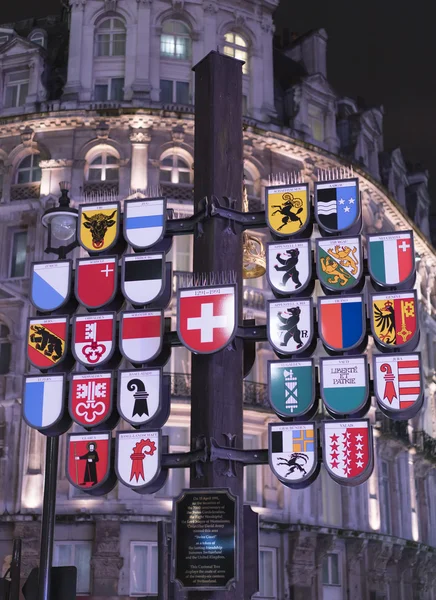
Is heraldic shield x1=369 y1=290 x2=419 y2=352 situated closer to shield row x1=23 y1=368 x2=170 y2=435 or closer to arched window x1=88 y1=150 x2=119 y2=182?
shield row x1=23 y1=368 x2=170 y2=435

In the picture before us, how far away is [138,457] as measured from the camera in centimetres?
1132

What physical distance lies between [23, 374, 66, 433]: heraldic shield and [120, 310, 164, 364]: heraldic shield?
845 mm

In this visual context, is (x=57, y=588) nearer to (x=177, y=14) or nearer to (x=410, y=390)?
(x=410, y=390)

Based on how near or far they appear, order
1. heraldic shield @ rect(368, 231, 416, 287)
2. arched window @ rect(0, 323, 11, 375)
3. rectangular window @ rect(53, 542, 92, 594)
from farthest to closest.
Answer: arched window @ rect(0, 323, 11, 375)
rectangular window @ rect(53, 542, 92, 594)
heraldic shield @ rect(368, 231, 416, 287)

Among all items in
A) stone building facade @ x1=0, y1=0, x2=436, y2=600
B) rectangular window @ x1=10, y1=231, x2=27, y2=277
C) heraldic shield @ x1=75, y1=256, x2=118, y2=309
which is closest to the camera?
heraldic shield @ x1=75, y1=256, x2=118, y2=309

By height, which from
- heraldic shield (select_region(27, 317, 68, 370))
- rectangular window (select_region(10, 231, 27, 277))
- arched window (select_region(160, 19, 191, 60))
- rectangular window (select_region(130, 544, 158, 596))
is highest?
arched window (select_region(160, 19, 191, 60))

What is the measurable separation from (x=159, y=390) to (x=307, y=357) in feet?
5.54

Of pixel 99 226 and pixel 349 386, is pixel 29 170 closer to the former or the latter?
pixel 99 226

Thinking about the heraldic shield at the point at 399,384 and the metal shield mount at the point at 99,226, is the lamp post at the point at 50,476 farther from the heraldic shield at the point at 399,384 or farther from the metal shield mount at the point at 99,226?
the heraldic shield at the point at 399,384

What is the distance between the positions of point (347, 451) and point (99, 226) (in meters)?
4.20

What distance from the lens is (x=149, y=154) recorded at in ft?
126

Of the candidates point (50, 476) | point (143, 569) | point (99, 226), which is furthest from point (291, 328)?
point (143, 569)

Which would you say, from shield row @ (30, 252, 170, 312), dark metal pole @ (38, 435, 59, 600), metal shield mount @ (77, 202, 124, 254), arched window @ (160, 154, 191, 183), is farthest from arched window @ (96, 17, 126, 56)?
shield row @ (30, 252, 170, 312)

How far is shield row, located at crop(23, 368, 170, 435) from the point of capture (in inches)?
455
